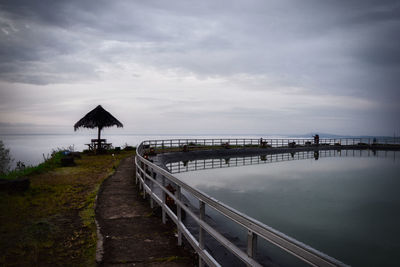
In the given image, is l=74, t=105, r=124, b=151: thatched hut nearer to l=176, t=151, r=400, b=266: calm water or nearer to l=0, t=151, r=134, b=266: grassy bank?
l=176, t=151, r=400, b=266: calm water

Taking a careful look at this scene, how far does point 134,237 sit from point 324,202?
14.2m

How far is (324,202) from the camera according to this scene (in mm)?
15812

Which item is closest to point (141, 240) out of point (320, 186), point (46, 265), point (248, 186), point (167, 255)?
point (167, 255)

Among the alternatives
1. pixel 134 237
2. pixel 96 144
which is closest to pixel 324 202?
pixel 134 237

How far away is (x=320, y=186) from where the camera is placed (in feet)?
66.2

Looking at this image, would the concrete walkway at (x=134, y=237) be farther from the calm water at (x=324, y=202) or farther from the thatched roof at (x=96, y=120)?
the thatched roof at (x=96, y=120)

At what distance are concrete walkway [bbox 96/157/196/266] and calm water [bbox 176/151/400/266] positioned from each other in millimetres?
4811

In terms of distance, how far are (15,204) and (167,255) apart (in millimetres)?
6284

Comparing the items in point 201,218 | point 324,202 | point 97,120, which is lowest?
point 324,202

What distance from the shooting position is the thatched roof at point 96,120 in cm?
2612

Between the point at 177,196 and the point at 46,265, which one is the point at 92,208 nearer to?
the point at 46,265

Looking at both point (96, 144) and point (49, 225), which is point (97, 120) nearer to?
point (96, 144)

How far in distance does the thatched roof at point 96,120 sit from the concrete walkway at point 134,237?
1964 cm

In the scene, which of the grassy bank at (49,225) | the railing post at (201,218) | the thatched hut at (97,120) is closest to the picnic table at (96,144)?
the thatched hut at (97,120)
